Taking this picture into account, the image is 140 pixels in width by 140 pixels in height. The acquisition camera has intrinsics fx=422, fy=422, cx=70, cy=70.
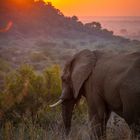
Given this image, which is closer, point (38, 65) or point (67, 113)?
point (67, 113)

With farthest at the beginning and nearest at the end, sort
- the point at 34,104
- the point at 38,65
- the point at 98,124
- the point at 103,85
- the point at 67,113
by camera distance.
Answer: the point at 38,65
the point at 34,104
the point at 67,113
the point at 98,124
the point at 103,85

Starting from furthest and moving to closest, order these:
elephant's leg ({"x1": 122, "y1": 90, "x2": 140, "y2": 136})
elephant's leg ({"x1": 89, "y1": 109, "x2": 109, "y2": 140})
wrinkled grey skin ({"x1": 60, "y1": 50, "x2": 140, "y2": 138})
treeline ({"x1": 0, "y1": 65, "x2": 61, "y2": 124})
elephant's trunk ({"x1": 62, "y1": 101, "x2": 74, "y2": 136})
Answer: treeline ({"x1": 0, "y1": 65, "x2": 61, "y2": 124}) → elephant's trunk ({"x1": 62, "y1": 101, "x2": 74, "y2": 136}) → elephant's leg ({"x1": 89, "y1": 109, "x2": 109, "y2": 140}) → wrinkled grey skin ({"x1": 60, "y1": 50, "x2": 140, "y2": 138}) → elephant's leg ({"x1": 122, "y1": 90, "x2": 140, "y2": 136})

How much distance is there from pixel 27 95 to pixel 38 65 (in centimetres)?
2018

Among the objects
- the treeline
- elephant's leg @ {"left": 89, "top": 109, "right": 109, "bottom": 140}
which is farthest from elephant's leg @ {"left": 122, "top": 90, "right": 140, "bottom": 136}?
the treeline

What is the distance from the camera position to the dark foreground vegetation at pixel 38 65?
24.3 ft

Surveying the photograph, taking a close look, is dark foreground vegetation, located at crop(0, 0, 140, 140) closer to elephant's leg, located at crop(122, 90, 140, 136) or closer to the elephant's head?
elephant's leg, located at crop(122, 90, 140, 136)

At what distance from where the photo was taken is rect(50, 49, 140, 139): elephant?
18.1 feet

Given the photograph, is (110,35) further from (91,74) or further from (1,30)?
(91,74)

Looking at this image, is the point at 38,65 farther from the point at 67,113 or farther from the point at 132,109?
the point at 132,109

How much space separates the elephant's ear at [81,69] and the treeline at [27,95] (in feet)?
6.31

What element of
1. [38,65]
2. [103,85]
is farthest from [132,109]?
[38,65]

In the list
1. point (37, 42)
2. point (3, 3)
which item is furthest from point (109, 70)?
point (3, 3)

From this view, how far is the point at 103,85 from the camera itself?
622cm

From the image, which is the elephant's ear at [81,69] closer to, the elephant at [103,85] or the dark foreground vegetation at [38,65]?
the elephant at [103,85]
